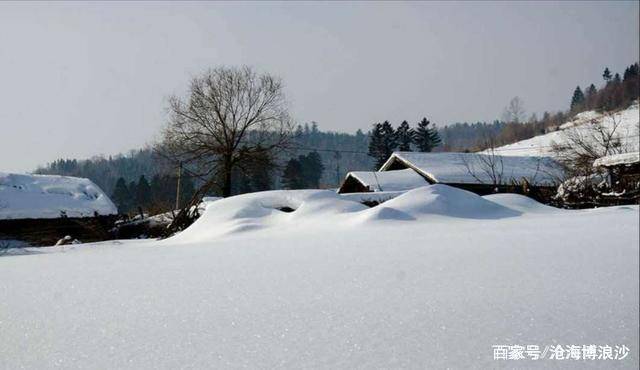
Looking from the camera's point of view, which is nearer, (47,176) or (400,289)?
(400,289)

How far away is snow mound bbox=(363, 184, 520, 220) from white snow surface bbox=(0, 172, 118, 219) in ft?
43.3

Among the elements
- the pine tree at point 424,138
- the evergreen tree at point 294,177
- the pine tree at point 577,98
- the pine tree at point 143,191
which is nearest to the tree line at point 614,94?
the pine tree at point 577,98

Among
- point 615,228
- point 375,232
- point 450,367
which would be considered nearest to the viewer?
point 450,367

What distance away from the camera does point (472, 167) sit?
21172 millimetres

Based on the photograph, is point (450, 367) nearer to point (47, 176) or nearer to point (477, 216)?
point (477, 216)

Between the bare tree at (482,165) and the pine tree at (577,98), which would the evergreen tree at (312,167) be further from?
the pine tree at (577,98)

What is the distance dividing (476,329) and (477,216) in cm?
294

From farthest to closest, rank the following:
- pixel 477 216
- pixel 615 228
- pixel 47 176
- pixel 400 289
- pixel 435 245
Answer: pixel 47 176 → pixel 477 216 → pixel 615 228 → pixel 435 245 → pixel 400 289

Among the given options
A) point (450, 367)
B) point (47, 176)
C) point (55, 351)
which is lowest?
point (450, 367)

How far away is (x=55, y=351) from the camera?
151 cm

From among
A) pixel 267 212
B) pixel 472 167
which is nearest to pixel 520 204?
pixel 267 212

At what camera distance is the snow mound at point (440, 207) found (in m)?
4.27

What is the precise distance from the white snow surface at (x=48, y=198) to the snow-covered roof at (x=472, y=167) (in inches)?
505

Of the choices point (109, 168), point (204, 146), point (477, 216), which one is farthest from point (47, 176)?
point (109, 168)
